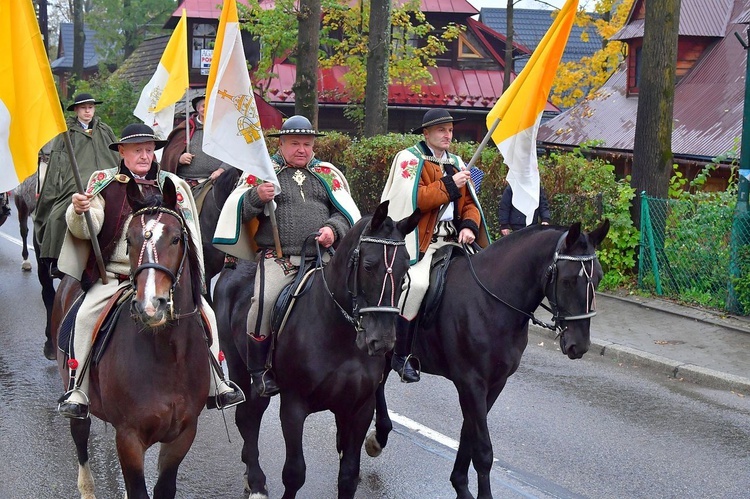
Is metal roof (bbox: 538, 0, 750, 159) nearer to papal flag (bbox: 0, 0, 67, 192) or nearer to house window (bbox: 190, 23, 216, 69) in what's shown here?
house window (bbox: 190, 23, 216, 69)

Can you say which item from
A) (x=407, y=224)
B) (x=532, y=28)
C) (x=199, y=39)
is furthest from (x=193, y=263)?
(x=532, y=28)

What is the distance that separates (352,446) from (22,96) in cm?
277

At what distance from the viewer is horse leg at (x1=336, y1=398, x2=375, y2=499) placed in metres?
5.83

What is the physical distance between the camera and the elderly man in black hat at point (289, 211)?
6262 mm

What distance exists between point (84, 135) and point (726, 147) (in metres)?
16.3

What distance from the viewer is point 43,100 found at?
17.7ft

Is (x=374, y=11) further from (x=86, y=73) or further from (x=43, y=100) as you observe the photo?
(x=86, y=73)

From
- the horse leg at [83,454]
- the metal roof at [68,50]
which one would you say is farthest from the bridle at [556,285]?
the metal roof at [68,50]

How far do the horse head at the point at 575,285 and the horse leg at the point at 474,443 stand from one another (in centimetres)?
68

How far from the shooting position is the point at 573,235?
6164mm

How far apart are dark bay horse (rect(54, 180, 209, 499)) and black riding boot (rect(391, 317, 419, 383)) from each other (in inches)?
73.8

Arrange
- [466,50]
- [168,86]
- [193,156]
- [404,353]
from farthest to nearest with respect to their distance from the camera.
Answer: [466,50] → [168,86] → [193,156] → [404,353]

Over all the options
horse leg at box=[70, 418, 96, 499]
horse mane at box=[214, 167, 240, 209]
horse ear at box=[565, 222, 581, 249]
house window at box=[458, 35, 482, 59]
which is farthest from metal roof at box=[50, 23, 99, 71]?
horse ear at box=[565, 222, 581, 249]

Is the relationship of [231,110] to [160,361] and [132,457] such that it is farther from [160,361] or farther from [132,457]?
[132,457]
